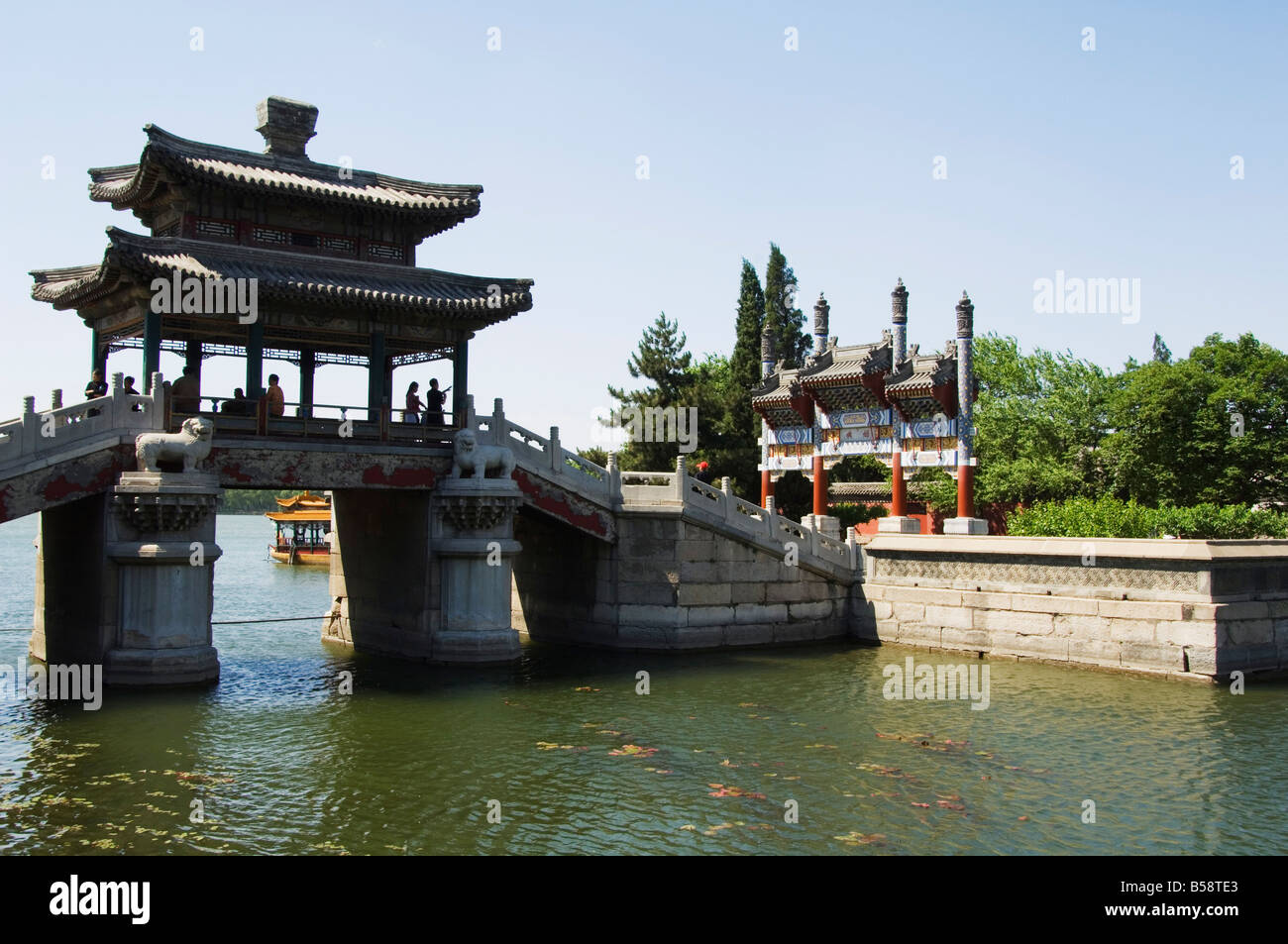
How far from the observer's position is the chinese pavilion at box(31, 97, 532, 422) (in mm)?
20266

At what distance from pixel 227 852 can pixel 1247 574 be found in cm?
1824

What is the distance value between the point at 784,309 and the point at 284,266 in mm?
36107

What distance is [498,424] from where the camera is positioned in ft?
74.8

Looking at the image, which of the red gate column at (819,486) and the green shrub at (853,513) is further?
the green shrub at (853,513)

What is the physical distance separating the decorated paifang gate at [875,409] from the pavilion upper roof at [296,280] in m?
11.7

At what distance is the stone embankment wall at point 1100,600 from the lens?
67.5 feet

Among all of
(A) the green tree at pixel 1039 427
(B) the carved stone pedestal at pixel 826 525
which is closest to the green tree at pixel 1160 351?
(A) the green tree at pixel 1039 427

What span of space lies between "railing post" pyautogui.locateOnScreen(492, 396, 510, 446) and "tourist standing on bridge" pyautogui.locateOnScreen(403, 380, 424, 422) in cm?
152

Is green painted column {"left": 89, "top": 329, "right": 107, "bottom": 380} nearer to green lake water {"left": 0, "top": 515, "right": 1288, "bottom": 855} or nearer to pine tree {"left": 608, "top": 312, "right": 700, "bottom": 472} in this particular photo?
green lake water {"left": 0, "top": 515, "right": 1288, "bottom": 855}

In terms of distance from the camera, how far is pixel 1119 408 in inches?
1582

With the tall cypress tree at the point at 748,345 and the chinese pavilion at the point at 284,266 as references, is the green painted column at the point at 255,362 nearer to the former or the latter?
the chinese pavilion at the point at 284,266

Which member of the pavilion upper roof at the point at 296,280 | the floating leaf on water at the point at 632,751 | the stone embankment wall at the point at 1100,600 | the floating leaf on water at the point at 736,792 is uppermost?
the pavilion upper roof at the point at 296,280

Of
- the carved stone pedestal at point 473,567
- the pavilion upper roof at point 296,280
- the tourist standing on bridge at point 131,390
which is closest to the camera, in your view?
the tourist standing on bridge at point 131,390

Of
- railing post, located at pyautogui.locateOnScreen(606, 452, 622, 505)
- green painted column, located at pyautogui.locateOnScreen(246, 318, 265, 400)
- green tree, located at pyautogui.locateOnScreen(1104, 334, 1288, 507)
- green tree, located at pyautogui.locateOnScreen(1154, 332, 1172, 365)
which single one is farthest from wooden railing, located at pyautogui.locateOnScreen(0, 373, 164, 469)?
green tree, located at pyautogui.locateOnScreen(1154, 332, 1172, 365)
